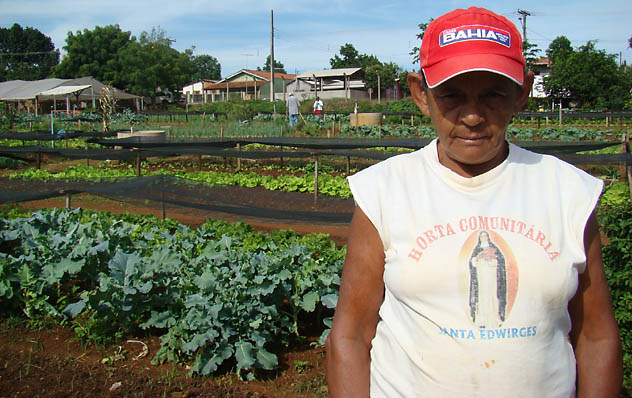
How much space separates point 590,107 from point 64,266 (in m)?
38.9

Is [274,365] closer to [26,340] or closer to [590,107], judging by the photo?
[26,340]

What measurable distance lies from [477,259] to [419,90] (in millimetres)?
509

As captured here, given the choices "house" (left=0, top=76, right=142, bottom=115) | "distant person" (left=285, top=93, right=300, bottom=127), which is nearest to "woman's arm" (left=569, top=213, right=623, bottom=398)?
"distant person" (left=285, top=93, right=300, bottom=127)

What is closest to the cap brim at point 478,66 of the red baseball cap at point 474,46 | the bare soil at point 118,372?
the red baseball cap at point 474,46

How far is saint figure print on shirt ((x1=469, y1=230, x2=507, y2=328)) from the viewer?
1.31m

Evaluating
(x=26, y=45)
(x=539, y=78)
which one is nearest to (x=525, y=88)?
(x=539, y=78)

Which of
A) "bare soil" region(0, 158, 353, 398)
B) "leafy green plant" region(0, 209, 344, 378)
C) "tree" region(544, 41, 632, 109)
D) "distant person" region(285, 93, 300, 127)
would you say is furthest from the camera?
"tree" region(544, 41, 632, 109)

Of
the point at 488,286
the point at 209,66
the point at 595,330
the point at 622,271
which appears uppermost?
the point at 209,66

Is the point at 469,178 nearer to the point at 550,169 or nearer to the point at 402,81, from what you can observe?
the point at 550,169

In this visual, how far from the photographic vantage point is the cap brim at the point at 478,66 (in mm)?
1321

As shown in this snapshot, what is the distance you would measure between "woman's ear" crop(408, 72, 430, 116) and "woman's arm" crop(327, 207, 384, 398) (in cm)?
36

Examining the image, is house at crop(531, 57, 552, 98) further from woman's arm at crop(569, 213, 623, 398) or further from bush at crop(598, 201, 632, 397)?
woman's arm at crop(569, 213, 623, 398)

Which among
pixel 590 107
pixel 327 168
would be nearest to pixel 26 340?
pixel 327 168

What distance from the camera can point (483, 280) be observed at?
1320 mm
